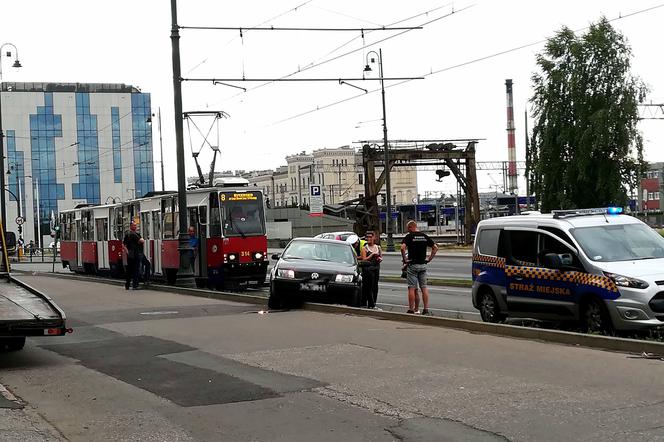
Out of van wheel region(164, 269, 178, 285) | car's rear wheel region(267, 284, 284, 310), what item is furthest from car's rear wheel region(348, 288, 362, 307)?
van wheel region(164, 269, 178, 285)

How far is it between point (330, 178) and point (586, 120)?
85.0m

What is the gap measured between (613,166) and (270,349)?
119 feet

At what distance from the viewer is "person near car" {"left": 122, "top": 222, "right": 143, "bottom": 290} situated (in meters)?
24.6

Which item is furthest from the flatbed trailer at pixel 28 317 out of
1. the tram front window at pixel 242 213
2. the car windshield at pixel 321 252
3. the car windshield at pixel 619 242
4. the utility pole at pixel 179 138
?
the tram front window at pixel 242 213

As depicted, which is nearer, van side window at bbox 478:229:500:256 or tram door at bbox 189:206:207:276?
van side window at bbox 478:229:500:256

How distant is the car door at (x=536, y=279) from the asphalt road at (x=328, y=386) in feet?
4.16

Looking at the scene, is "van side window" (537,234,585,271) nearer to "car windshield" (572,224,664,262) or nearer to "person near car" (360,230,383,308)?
"car windshield" (572,224,664,262)

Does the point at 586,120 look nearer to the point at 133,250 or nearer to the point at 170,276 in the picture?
the point at 170,276

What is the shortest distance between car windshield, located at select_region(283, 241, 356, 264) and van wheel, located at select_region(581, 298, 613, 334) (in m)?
6.43

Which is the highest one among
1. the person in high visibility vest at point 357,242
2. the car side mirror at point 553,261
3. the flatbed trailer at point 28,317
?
the person in high visibility vest at point 357,242

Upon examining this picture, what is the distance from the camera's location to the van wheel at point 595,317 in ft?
38.8

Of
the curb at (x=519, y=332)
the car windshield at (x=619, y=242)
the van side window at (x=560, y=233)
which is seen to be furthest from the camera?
the van side window at (x=560, y=233)

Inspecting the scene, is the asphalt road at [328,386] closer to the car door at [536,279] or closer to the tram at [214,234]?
the car door at [536,279]

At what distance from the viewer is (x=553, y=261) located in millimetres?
12648
